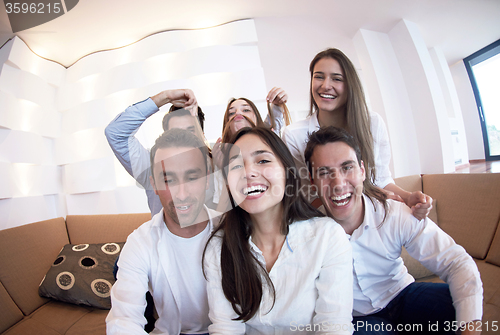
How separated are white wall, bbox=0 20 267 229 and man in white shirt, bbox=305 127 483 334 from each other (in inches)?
43.1

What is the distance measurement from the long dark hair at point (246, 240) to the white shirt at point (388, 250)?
0.21 meters

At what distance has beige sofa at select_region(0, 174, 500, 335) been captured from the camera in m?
1.09

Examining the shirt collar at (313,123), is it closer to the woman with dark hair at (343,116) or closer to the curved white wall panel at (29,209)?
the woman with dark hair at (343,116)

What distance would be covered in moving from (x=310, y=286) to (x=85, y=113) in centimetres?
235

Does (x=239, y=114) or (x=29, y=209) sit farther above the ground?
(x=239, y=114)

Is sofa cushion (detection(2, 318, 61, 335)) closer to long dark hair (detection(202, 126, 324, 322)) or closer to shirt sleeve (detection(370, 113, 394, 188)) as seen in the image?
long dark hair (detection(202, 126, 324, 322))

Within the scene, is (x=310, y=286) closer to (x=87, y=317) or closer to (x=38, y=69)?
(x=87, y=317)

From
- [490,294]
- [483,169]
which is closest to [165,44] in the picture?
[490,294]

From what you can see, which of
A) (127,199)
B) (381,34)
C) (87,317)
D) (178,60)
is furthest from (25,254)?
(381,34)

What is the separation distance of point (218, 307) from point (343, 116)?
986 mm

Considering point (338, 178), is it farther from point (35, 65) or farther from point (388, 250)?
point (35, 65)

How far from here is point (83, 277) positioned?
1.23 meters

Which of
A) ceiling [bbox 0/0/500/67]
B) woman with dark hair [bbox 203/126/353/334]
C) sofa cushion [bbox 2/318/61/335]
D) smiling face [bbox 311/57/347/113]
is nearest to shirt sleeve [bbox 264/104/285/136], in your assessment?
smiling face [bbox 311/57/347/113]


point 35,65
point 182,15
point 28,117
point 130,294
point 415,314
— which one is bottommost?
point 415,314
